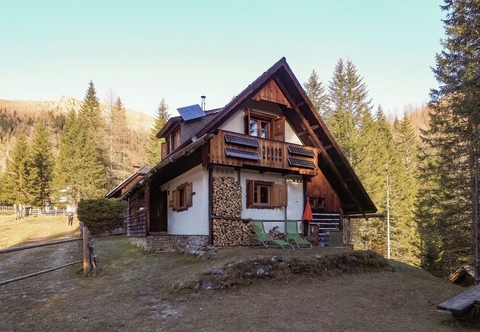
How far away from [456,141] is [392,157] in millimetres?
15340

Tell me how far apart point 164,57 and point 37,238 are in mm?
15315

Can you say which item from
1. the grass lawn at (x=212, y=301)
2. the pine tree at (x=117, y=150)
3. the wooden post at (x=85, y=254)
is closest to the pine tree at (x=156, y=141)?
the pine tree at (x=117, y=150)

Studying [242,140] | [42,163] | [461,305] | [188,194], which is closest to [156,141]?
[42,163]

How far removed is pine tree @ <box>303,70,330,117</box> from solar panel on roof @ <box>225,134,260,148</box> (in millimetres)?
21817

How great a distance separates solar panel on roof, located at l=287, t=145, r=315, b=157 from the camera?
1349 cm

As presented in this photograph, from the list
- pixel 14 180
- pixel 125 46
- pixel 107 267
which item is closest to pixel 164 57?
pixel 125 46

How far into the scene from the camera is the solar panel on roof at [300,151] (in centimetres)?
1349

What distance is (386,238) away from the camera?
28.7 m

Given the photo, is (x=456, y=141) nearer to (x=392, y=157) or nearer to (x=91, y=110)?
(x=392, y=157)

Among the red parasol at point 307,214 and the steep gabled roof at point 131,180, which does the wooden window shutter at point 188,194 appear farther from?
the steep gabled roof at point 131,180

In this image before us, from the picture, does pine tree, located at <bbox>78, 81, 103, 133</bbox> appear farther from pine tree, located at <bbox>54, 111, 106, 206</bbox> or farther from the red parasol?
the red parasol

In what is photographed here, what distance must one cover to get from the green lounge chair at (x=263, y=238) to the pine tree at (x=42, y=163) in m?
36.2

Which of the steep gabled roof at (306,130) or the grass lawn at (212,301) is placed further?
the steep gabled roof at (306,130)

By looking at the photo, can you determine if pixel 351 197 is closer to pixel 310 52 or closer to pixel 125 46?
pixel 310 52
